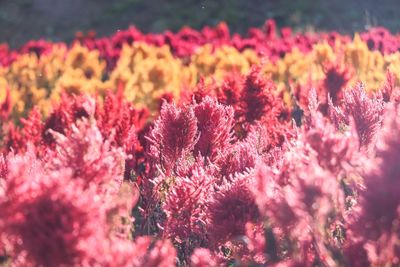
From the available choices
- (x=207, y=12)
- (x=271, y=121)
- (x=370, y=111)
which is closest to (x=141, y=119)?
(x=271, y=121)

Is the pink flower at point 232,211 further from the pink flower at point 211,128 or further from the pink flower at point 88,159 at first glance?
the pink flower at point 211,128

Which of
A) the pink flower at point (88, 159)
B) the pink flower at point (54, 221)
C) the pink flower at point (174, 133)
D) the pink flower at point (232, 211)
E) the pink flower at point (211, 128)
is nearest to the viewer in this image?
the pink flower at point (54, 221)

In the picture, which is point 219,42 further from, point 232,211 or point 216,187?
point 232,211

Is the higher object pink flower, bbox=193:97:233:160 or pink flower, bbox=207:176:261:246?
pink flower, bbox=193:97:233:160

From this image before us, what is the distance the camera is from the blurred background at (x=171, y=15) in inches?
464

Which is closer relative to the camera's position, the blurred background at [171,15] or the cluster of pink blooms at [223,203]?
the cluster of pink blooms at [223,203]

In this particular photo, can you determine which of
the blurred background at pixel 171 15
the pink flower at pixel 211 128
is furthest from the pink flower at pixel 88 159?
the blurred background at pixel 171 15

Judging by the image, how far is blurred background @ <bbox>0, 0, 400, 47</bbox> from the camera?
11773mm

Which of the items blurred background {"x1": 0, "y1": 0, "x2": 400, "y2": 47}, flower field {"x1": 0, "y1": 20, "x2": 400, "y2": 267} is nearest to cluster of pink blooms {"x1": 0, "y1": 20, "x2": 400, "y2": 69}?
flower field {"x1": 0, "y1": 20, "x2": 400, "y2": 267}

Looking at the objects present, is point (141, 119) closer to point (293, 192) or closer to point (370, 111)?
point (370, 111)

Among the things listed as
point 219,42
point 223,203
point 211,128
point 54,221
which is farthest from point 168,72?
point 54,221

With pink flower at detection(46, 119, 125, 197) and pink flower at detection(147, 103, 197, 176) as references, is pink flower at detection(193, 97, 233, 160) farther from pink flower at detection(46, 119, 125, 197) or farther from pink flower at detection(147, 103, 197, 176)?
pink flower at detection(46, 119, 125, 197)

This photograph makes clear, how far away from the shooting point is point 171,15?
42.2 feet

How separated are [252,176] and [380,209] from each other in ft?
1.67
